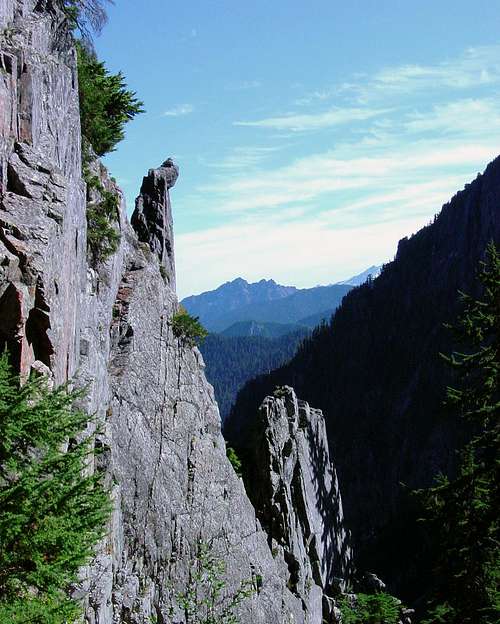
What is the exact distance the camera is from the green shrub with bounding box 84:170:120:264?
21.8 m

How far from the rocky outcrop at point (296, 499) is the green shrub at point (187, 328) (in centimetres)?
1005

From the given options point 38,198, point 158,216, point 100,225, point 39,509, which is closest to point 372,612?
point 158,216

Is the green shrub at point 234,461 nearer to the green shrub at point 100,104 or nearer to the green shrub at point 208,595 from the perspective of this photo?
the green shrub at point 208,595

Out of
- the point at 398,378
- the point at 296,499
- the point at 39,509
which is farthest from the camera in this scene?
the point at 398,378

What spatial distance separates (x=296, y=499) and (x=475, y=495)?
14334 millimetres

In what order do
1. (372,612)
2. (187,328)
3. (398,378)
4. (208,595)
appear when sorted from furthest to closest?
(398,378) → (372,612) → (187,328) → (208,595)

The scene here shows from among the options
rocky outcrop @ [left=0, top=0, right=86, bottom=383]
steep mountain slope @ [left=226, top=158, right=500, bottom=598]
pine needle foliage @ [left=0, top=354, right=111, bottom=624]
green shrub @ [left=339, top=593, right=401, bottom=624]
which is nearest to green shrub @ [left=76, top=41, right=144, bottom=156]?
rocky outcrop @ [left=0, top=0, right=86, bottom=383]

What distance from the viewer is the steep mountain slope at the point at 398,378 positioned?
466ft

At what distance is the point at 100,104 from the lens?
25.4 metres

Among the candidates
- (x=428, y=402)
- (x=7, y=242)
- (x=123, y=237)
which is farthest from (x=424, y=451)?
(x=7, y=242)

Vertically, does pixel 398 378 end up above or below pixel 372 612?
below

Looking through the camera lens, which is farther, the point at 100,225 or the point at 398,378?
the point at 398,378

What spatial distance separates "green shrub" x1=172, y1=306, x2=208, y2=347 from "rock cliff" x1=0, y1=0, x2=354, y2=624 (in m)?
0.53

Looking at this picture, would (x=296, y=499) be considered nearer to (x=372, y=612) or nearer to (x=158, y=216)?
(x=372, y=612)
